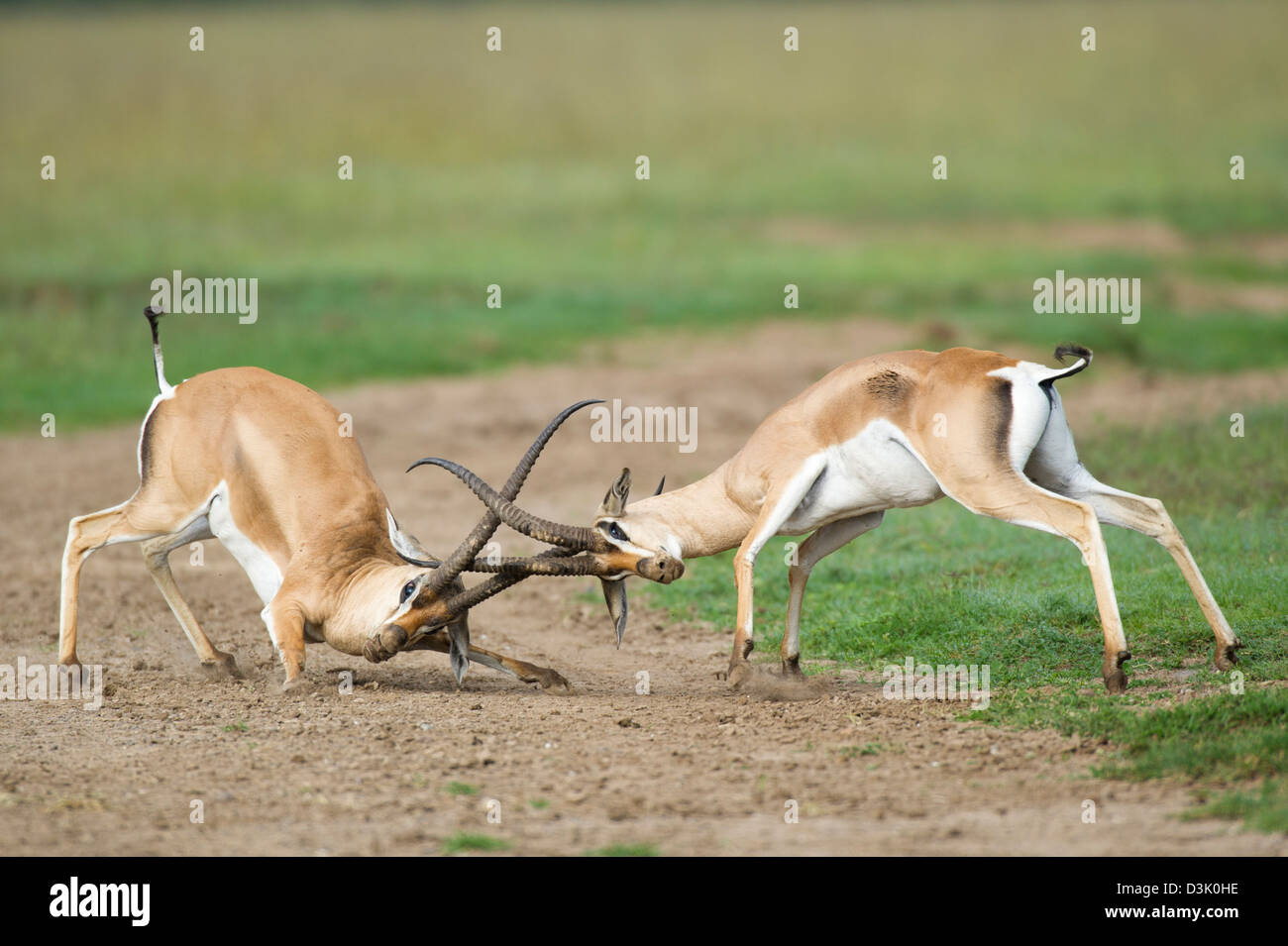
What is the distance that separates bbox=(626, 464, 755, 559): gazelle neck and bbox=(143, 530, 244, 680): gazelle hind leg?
216 centimetres

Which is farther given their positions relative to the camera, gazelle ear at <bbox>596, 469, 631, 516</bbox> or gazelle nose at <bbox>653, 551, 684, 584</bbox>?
gazelle ear at <bbox>596, 469, 631, 516</bbox>

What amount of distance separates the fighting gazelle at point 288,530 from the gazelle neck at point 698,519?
1.32 ft

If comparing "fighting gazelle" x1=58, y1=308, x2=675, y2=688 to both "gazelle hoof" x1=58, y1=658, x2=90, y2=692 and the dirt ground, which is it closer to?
"gazelle hoof" x1=58, y1=658, x2=90, y2=692

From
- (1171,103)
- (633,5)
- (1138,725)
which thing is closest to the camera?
(1138,725)

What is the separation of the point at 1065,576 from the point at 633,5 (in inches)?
1663

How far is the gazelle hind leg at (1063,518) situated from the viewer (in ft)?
20.7

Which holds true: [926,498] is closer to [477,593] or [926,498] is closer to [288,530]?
[477,593]

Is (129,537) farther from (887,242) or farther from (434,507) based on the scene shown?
(887,242)

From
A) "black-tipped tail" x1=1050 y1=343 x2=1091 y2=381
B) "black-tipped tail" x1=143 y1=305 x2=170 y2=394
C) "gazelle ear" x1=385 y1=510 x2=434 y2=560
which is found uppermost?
"black-tipped tail" x1=143 y1=305 x2=170 y2=394

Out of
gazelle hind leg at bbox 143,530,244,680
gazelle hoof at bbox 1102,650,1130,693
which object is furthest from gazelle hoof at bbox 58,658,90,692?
gazelle hoof at bbox 1102,650,1130,693

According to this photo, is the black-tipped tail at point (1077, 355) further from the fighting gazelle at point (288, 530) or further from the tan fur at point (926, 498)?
the fighting gazelle at point (288, 530)

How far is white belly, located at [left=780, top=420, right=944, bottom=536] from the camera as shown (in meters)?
6.74
